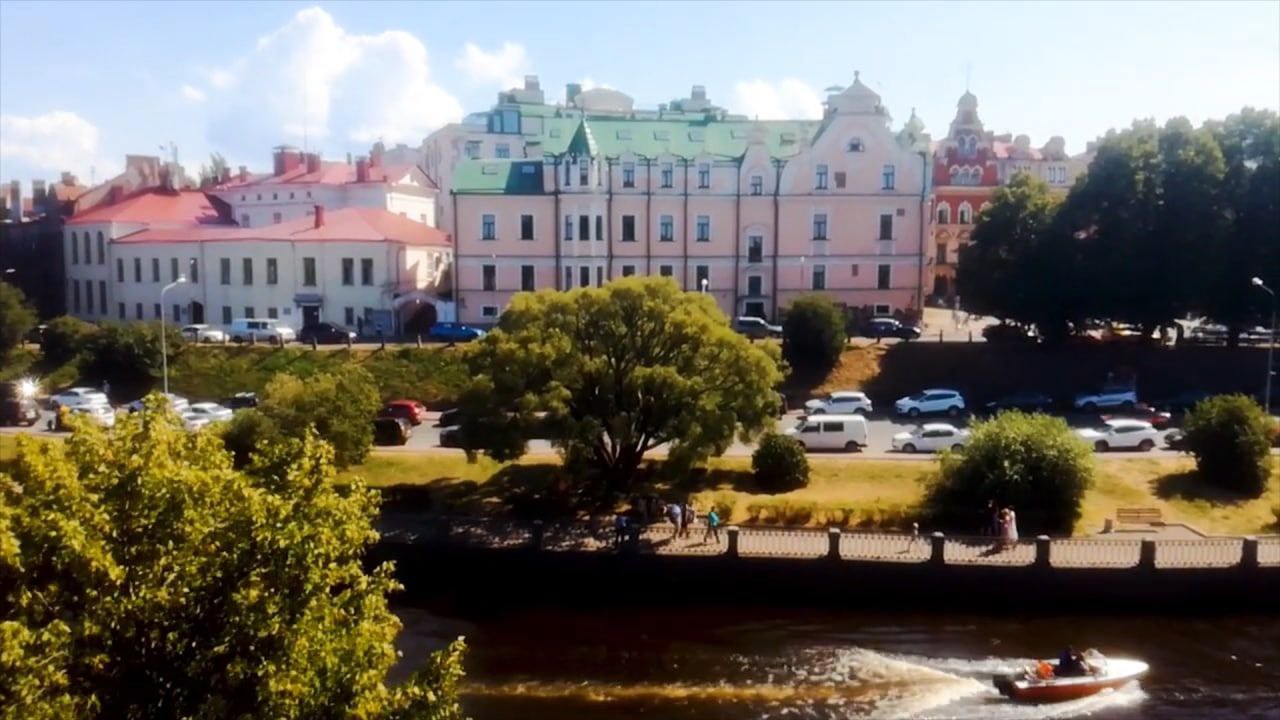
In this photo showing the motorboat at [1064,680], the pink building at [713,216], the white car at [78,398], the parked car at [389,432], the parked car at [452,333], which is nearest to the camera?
the motorboat at [1064,680]

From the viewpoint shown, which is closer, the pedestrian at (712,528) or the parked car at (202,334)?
the pedestrian at (712,528)

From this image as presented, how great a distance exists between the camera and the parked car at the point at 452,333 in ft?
156

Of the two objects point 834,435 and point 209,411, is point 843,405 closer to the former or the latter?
point 834,435

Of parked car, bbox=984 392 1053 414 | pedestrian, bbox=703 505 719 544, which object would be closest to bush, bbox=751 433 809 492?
pedestrian, bbox=703 505 719 544

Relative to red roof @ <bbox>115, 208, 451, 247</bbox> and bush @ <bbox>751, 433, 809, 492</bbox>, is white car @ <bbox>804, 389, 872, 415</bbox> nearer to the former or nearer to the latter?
bush @ <bbox>751, 433, 809, 492</bbox>

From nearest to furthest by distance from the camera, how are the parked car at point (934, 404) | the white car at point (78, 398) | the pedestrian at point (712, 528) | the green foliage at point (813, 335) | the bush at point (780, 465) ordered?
the pedestrian at point (712, 528) → the bush at point (780, 465) → the white car at point (78, 398) → the parked car at point (934, 404) → the green foliage at point (813, 335)

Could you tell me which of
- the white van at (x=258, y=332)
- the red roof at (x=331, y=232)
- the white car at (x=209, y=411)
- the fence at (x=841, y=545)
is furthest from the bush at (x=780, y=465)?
the red roof at (x=331, y=232)

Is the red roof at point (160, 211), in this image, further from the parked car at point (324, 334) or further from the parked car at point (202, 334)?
the parked car at point (324, 334)

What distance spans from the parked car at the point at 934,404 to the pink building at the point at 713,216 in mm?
14257

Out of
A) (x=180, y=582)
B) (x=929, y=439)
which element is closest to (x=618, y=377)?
(x=929, y=439)

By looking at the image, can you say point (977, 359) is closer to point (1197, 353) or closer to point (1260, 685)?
point (1197, 353)

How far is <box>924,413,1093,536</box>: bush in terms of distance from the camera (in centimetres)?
2709

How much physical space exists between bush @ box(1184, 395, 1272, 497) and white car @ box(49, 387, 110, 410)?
131 ft

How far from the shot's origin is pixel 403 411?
39219mm
